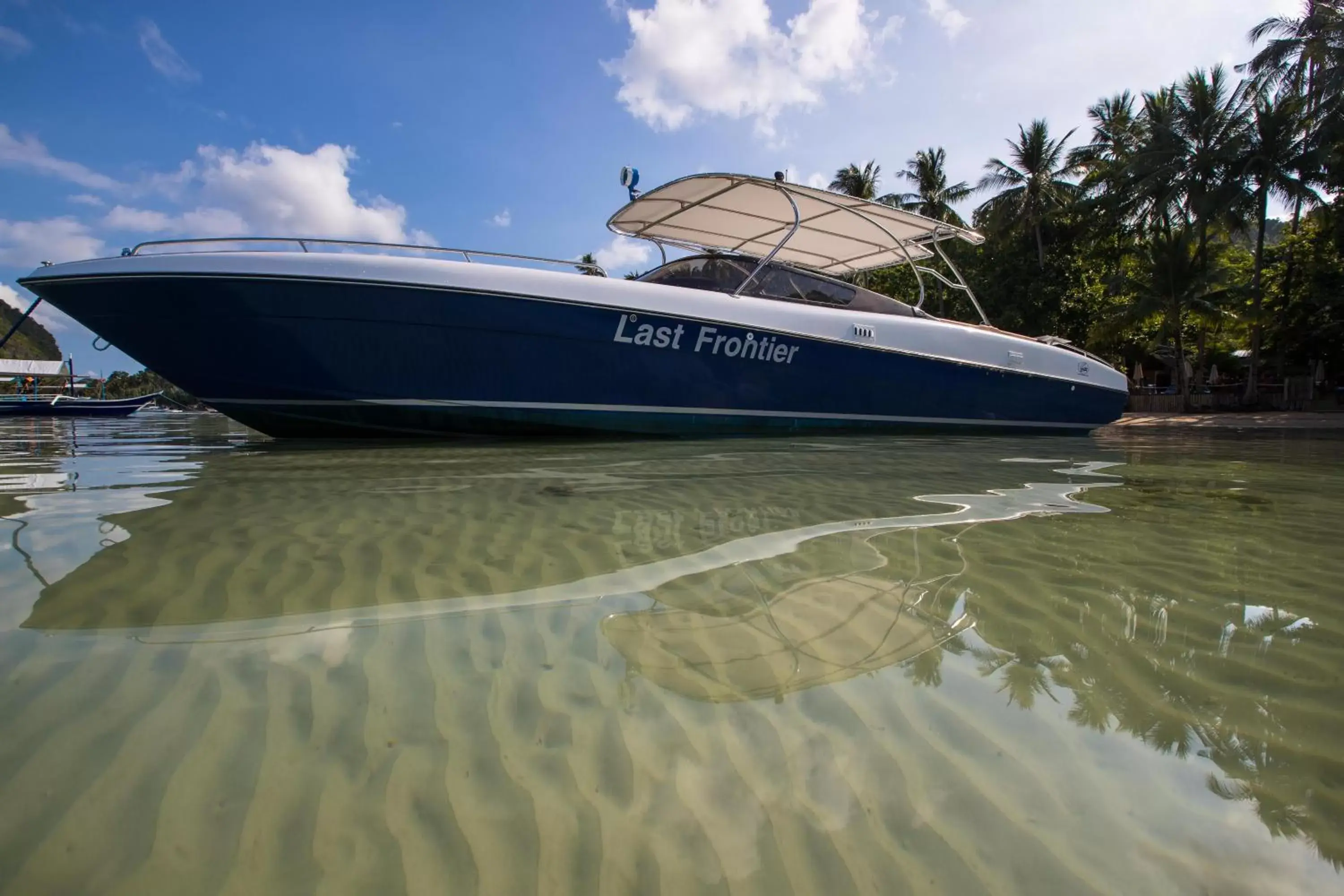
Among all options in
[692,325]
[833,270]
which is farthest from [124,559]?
[833,270]

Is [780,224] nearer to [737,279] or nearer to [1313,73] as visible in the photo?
[737,279]

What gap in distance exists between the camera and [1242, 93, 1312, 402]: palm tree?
1773cm

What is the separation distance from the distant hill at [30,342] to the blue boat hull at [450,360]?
81171 millimetres

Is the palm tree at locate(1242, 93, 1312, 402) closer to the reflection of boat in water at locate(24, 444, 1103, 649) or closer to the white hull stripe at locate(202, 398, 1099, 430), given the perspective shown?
the white hull stripe at locate(202, 398, 1099, 430)

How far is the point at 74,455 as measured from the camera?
212 inches

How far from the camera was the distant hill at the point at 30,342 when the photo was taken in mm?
75775

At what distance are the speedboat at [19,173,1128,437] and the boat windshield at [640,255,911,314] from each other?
2 centimetres

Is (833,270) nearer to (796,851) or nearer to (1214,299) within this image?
(796,851)

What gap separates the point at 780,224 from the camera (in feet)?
23.9

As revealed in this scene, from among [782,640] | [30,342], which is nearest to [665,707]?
[782,640]

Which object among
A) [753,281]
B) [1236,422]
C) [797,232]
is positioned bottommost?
[1236,422]

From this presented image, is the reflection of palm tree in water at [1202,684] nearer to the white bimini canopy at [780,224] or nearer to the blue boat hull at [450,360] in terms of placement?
the blue boat hull at [450,360]

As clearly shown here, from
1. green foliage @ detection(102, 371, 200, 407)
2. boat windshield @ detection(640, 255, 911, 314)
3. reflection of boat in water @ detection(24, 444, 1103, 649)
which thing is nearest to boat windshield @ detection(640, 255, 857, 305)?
boat windshield @ detection(640, 255, 911, 314)

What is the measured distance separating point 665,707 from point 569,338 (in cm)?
438
